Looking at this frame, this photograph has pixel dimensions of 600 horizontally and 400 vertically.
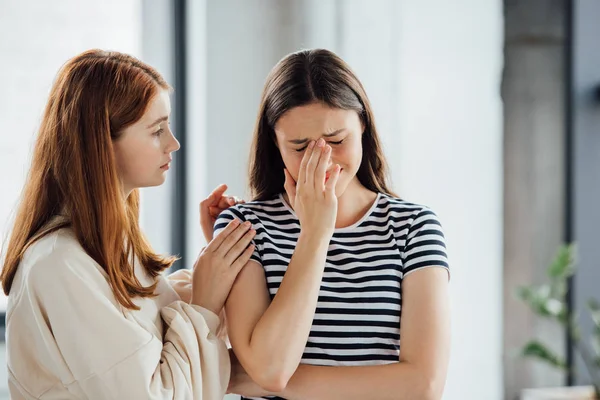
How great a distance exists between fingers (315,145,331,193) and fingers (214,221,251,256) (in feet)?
0.52

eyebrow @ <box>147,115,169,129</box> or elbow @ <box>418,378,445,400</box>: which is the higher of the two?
eyebrow @ <box>147,115,169,129</box>

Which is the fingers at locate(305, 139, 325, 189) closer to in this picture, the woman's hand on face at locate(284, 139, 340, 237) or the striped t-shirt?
the woman's hand on face at locate(284, 139, 340, 237)

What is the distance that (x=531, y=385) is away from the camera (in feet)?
8.37

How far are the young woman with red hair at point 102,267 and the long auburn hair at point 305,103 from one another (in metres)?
0.17

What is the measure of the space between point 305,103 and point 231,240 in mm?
279

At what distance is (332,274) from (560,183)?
4.94 ft

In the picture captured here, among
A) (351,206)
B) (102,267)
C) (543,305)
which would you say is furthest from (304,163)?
(543,305)

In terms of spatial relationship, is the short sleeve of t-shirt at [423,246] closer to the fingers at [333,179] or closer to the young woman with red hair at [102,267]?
the fingers at [333,179]

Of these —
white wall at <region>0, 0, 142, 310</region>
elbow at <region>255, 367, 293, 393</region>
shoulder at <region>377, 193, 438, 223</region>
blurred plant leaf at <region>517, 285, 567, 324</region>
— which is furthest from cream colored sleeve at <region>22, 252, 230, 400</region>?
white wall at <region>0, 0, 142, 310</region>

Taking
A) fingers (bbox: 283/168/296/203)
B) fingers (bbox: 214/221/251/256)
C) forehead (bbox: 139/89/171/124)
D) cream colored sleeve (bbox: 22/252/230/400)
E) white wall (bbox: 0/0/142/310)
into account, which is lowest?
cream colored sleeve (bbox: 22/252/230/400)

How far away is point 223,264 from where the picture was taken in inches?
50.3

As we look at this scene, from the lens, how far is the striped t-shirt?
1249 mm

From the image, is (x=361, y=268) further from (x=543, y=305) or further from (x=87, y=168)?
(x=543, y=305)

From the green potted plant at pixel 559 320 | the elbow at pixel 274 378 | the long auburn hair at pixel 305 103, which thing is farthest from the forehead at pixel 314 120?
the green potted plant at pixel 559 320
